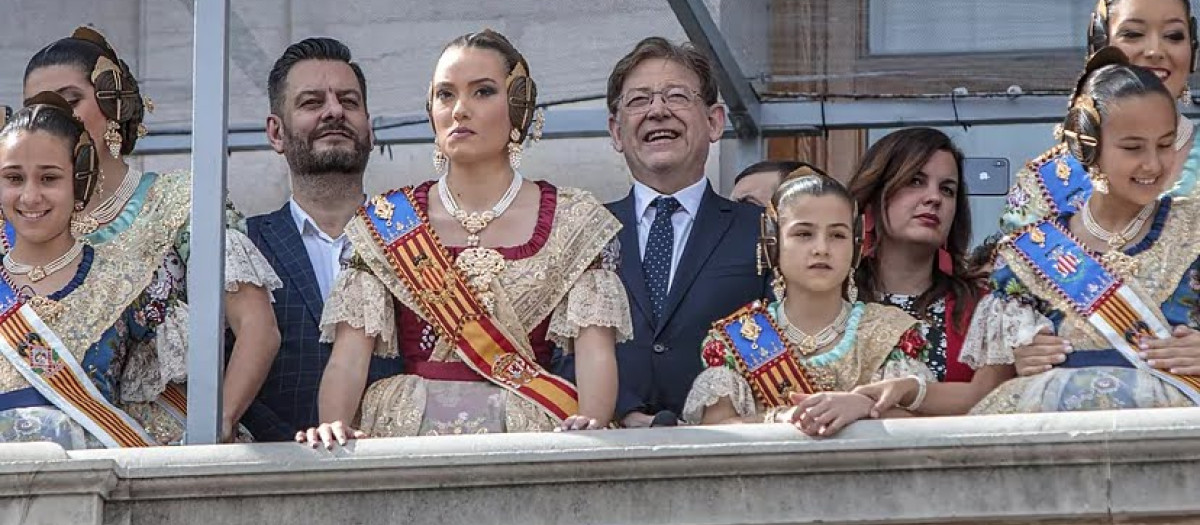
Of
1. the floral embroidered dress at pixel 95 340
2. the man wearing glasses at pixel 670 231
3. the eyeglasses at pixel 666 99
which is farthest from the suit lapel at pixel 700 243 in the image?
the floral embroidered dress at pixel 95 340

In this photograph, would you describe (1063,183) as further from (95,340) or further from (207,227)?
(95,340)

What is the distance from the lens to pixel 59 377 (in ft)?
24.0

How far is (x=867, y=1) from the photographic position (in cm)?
952

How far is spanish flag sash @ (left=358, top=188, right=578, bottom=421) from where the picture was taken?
7.21m

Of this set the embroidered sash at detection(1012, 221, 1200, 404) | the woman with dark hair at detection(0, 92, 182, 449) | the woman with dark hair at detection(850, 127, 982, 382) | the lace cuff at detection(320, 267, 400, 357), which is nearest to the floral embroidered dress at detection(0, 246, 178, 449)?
the woman with dark hair at detection(0, 92, 182, 449)

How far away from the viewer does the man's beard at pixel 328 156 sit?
8375 millimetres

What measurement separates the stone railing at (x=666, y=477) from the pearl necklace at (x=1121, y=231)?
623 mm

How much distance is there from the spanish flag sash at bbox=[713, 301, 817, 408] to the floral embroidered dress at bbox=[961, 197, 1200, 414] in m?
0.44

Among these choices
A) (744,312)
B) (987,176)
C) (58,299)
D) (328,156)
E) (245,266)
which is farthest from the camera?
(987,176)

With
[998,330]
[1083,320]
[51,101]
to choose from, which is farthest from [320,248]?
[1083,320]

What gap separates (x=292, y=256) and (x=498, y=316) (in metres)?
1.04

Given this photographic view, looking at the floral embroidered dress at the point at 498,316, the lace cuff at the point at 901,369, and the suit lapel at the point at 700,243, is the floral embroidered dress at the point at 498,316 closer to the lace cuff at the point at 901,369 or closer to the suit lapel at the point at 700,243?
the suit lapel at the point at 700,243

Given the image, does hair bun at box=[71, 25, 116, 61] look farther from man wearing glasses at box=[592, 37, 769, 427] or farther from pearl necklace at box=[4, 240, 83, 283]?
man wearing glasses at box=[592, 37, 769, 427]

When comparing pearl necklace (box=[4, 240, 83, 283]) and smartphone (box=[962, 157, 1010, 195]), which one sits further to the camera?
smartphone (box=[962, 157, 1010, 195])
